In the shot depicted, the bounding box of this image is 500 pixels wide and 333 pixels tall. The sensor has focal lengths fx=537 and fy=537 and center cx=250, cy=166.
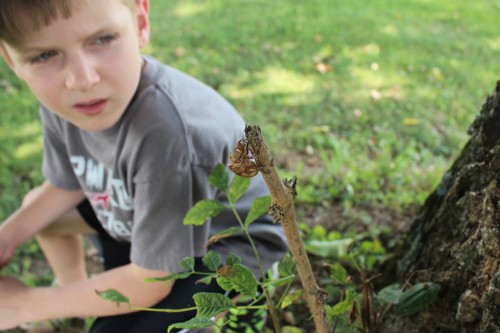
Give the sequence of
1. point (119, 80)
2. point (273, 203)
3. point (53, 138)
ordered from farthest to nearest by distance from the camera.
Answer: point (53, 138) < point (119, 80) < point (273, 203)

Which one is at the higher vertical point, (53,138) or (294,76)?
(53,138)

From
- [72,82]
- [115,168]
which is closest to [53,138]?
[115,168]

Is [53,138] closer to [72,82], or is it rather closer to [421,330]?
[72,82]

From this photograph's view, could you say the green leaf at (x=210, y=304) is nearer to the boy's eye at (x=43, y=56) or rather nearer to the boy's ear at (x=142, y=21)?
the boy's eye at (x=43, y=56)

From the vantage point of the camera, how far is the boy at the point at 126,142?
4.56ft

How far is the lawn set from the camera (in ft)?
9.00

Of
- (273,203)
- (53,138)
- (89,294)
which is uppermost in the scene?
(273,203)

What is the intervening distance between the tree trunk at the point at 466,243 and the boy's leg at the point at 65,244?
1.31 meters

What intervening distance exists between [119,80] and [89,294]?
26.6 inches

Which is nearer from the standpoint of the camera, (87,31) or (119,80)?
(87,31)

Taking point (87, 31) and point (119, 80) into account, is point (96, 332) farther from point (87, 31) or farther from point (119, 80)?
point (87, 31)

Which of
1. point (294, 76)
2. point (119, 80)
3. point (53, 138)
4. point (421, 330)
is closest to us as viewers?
point (421, 330)

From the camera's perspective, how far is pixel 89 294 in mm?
1667

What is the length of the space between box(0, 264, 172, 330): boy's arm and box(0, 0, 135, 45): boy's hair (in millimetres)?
741
